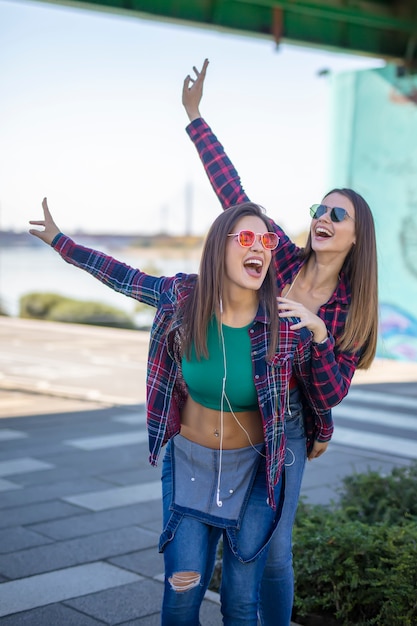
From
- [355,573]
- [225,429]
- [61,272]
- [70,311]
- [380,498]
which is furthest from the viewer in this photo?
[61,272]

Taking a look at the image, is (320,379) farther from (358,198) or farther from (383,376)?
(383,376)

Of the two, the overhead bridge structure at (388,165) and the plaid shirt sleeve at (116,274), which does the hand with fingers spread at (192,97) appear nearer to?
the plaid shirt sleeve at (116,274)

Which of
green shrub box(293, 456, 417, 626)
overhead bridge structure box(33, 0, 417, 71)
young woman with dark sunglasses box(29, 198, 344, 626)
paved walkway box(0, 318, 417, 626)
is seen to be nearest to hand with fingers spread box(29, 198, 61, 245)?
young woman with dark sunglasses box(29, 198, 344, 626)

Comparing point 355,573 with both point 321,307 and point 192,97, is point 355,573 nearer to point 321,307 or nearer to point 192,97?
point 321,307

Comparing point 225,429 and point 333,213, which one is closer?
point 225,429

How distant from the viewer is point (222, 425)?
315 centimetres

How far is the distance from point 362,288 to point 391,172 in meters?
16.9

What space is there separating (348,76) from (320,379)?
1823cm

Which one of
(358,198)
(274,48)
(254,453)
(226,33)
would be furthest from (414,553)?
(226,33)

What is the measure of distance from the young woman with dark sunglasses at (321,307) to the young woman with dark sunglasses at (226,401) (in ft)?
0.36

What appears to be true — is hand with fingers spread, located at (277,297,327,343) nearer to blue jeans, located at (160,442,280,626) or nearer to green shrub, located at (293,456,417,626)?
blue jeans, located at (160,442,280,626)

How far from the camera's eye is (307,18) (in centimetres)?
1209

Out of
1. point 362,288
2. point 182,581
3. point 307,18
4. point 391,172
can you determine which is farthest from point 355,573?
point 391,172

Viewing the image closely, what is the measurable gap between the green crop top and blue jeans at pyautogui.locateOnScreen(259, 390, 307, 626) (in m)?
0.33
